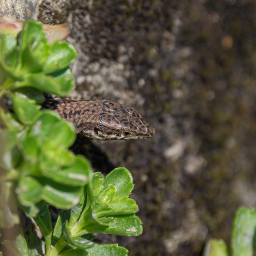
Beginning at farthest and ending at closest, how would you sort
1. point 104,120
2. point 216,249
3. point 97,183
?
point 216,249
point 104,120
point 97,183

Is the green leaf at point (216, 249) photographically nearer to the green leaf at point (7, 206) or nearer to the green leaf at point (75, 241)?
the green leaf at point (75, 241)

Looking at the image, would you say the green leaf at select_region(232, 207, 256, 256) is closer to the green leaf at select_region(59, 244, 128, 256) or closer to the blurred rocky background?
the blurred rocky background

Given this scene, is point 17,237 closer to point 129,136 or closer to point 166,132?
point 129,136

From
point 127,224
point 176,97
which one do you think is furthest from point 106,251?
point 176,97

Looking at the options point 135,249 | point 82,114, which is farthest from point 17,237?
point 135,249

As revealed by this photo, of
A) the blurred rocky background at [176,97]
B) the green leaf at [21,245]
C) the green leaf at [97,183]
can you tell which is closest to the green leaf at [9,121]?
the green leaf at [97,183]

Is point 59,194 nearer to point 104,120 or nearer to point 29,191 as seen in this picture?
point 29,191
